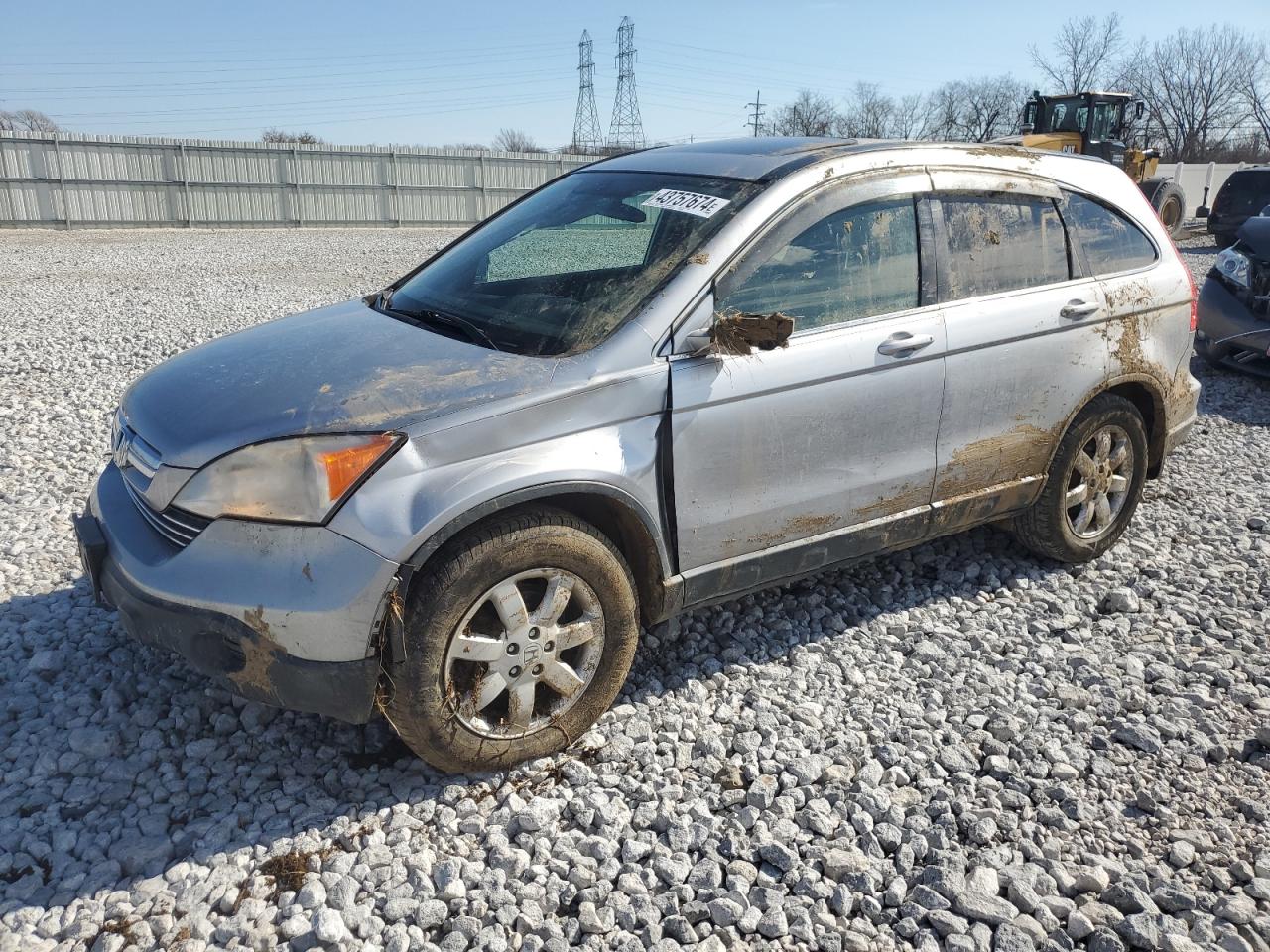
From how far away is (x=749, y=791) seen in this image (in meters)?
3.02

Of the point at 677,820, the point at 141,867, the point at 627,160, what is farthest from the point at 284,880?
the point at 627,160

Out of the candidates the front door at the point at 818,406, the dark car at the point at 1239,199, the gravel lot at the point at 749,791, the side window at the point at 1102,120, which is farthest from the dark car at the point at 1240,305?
the side window at the point at 1102,120

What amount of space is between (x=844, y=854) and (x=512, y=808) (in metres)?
0.98

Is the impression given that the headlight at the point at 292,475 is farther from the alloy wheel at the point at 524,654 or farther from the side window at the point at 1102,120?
the side window at the point at 1102,120

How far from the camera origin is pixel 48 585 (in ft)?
14.0

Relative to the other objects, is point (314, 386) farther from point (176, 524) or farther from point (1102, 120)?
point (1102, 120)

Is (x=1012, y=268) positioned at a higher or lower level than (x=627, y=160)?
lower

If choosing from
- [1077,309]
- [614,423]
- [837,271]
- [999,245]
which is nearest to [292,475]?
[614,423]

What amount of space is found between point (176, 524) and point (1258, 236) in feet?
29.7

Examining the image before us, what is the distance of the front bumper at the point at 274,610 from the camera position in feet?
8.61

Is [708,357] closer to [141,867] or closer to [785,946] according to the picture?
[785,946]

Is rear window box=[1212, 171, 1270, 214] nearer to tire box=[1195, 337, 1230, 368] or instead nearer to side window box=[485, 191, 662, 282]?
tire box=[1195, 337, 1230, 368]

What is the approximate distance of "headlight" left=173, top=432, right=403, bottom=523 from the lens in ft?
8.71

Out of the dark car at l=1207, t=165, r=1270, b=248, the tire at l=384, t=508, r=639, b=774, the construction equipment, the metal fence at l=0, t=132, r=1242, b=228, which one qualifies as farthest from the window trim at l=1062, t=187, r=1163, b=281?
the metal fence at l=0, t=132, r=1242, b=228
